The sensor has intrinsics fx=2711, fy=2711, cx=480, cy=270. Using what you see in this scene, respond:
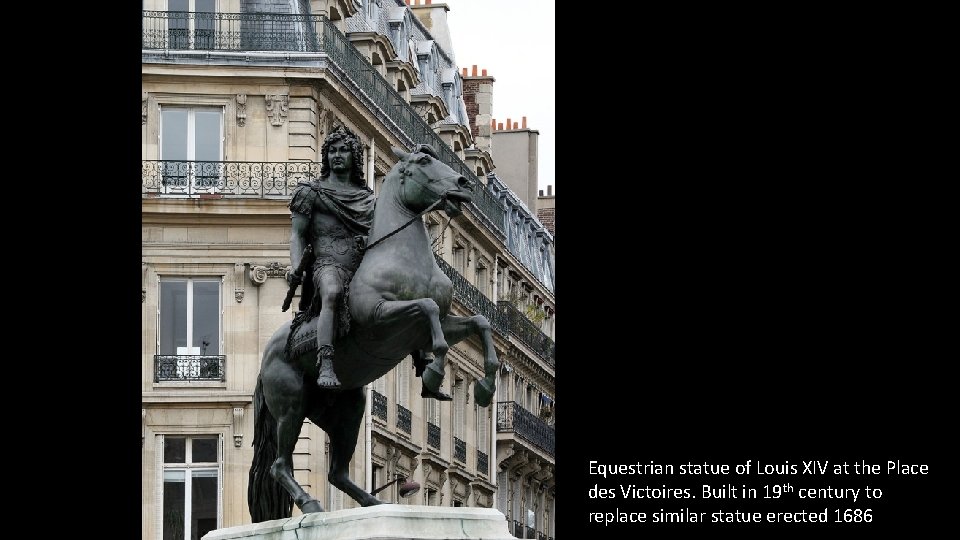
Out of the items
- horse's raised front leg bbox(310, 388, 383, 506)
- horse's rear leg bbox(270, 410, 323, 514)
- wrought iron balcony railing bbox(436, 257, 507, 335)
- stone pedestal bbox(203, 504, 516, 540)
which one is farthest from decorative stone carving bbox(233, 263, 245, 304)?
stone pedestal bbox(203, 504, 516, 540)

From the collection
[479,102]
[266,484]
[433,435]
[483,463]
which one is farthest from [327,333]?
[479,102]

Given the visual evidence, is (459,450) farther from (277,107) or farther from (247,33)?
(247,33)

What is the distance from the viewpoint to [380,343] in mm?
17547

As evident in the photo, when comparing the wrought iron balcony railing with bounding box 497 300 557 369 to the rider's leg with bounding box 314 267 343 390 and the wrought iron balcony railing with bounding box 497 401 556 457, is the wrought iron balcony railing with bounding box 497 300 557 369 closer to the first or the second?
the wrought iron balcony railing with bounding box 497 401 556 457

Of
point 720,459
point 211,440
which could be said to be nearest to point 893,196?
point 720,459

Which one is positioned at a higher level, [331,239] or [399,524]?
[331,239]

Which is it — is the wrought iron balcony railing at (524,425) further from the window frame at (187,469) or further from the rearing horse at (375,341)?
the rearing horse at (375,341)

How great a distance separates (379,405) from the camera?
47812 mm

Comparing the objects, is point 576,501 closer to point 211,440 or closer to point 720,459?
point 720,459

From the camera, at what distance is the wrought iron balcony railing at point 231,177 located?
44094 mm

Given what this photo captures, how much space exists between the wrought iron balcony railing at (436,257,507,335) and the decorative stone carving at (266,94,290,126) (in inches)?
297

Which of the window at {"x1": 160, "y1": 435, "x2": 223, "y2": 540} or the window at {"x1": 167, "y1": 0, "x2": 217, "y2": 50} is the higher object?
the window at {"x1": 167, "y1": 0, "x2": 217, "y2": 50}

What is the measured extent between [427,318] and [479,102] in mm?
48572

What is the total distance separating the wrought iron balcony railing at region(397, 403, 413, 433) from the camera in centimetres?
4950
